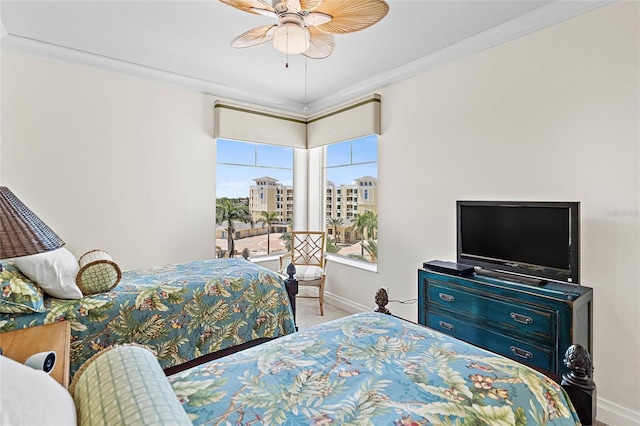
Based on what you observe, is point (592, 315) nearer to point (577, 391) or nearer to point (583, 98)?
point (577, 391)

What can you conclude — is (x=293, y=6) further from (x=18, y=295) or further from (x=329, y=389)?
(x=18, y=295)

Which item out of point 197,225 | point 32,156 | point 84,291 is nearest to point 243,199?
point 197,225

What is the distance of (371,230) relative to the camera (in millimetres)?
4023

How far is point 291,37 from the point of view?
1941 mm

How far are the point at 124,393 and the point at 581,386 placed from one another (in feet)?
4.97

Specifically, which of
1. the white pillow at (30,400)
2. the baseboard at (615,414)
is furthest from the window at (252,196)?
the baseboard at (615,414)

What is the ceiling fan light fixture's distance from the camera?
6.23ft

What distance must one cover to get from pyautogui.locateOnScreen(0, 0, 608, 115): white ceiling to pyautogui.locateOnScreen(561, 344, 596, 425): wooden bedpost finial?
2258mm

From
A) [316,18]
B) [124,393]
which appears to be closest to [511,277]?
[316,18]

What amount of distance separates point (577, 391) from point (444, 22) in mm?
2491

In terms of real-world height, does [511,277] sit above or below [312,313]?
above

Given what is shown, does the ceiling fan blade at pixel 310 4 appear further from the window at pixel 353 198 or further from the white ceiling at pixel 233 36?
the window at pixel 353 198

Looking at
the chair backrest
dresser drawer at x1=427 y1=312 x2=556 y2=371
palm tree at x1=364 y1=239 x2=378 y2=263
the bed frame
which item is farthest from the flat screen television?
the chair backrest

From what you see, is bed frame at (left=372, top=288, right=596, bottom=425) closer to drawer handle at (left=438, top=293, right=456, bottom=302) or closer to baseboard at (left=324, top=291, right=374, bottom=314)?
drawer handle at (left=438, top=293, right=456, bottom=302)
